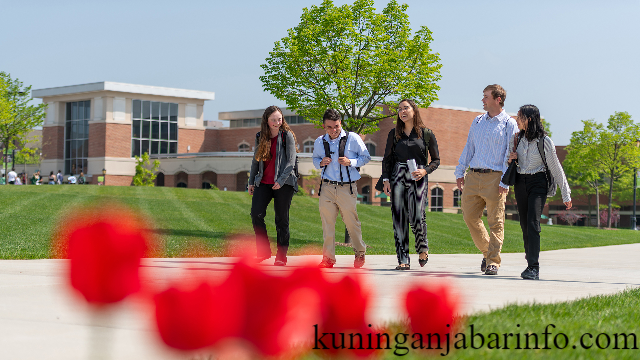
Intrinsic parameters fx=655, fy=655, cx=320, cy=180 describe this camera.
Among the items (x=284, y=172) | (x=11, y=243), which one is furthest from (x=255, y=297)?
(x=11, y=243)

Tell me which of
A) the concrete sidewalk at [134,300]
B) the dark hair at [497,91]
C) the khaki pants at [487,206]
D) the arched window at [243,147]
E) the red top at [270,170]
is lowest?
the concrete sidewalk at [134,300]

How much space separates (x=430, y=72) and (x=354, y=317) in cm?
1518

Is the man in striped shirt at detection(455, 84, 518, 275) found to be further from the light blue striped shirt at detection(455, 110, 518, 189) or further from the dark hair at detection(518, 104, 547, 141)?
→ the dark hair at detection(518, 104, 547, 141)

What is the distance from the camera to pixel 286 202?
8172 millimetres

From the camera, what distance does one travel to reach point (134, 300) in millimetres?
1401

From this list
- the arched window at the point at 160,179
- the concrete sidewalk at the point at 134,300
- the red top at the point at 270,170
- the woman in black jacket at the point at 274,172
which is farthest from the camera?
the arched window at the point at 160,179

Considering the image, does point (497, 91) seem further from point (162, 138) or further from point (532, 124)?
point (162, 138)

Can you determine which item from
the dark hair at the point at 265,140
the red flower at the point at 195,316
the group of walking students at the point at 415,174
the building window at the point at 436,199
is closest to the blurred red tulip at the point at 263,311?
the red flower at the point at 195,316

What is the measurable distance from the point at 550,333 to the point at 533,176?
417 cm

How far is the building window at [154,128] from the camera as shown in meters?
72.1

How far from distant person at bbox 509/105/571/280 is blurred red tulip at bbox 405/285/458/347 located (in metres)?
5.75

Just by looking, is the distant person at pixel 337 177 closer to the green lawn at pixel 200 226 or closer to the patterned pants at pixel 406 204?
the patterned pants at pixel 406 204

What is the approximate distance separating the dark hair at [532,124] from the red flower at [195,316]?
6.55m

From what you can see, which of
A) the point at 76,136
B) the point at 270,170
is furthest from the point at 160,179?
the point at 270,170
